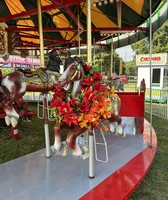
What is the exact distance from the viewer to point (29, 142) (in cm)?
367

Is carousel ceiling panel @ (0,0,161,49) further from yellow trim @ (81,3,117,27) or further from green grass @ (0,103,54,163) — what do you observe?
green grass @ (0,103,54,163)

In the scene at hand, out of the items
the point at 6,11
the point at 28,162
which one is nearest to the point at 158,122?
the point at 28,162

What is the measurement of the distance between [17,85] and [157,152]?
2415 mm

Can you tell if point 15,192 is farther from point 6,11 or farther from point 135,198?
point 6,11

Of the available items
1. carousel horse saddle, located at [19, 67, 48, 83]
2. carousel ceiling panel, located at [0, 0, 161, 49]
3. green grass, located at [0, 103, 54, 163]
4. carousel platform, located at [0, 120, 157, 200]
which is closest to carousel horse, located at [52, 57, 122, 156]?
carousel platform, located at [0, 120, 157, 200]

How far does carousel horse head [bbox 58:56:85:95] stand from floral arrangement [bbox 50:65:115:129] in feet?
0.18

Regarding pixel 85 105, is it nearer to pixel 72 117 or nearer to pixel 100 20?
pixel 72 117

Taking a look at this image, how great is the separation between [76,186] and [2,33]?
411cm

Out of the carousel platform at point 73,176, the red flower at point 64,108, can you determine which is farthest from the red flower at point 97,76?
the carousel platform at point 73,176

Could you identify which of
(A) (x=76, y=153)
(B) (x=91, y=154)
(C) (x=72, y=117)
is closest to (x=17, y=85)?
(C) (x=72, y=117)

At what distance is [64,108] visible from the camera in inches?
76.5

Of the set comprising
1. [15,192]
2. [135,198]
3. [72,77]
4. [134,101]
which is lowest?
[135,198]

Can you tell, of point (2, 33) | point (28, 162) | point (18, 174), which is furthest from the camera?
point (2, 33)

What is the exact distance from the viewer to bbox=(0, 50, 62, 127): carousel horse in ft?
8.14
